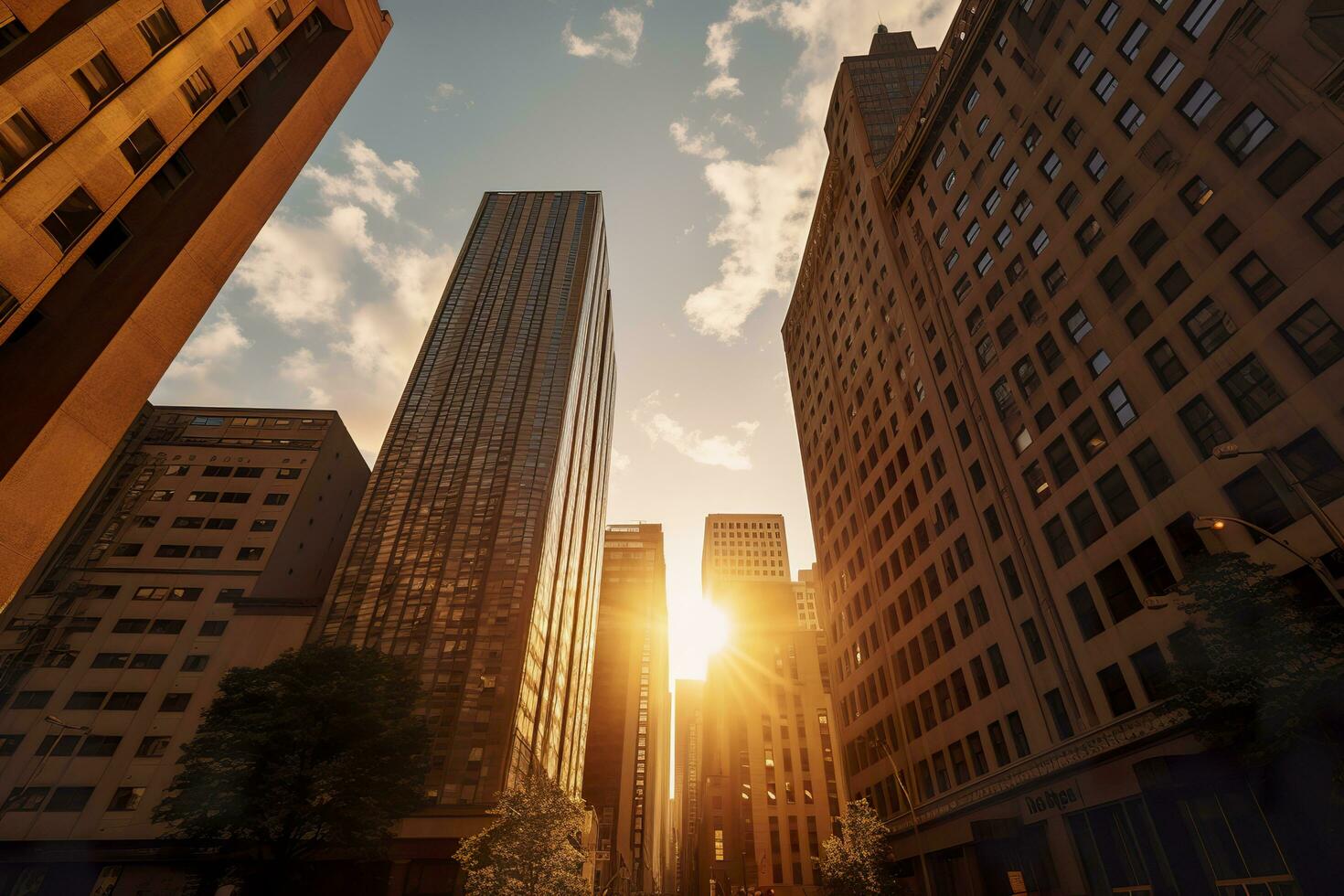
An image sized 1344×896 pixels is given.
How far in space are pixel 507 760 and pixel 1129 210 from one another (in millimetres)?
61569

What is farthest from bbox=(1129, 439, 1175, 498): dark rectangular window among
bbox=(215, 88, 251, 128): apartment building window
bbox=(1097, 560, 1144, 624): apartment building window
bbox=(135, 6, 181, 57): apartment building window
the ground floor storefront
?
bbox=(215, 88, 251, 128): apartment building window

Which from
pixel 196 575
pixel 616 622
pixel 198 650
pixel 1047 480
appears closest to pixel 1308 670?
pixel 1047 480

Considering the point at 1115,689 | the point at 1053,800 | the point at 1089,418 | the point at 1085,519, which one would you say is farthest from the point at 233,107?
the point at 1053,800

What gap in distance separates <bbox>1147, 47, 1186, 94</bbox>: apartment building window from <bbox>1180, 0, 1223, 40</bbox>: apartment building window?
95 centimetres

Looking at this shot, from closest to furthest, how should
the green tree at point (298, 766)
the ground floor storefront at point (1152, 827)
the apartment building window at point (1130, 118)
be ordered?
the ground floor storefront at point (1152, 827)
the apartment building window at point (1130, 118)
the green tree at point (298, 766)

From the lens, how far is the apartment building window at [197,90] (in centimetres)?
2138

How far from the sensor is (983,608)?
121ft

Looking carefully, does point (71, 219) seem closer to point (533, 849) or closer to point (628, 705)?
point (533, 849)

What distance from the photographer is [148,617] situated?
209ft

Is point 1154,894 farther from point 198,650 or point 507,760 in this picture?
point 198,650

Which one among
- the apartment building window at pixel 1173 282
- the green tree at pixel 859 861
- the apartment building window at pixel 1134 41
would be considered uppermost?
the apartment building window at pixel 1134 41

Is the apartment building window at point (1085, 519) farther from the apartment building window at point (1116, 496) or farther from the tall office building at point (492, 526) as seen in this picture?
the tall office building at point (492, 526)

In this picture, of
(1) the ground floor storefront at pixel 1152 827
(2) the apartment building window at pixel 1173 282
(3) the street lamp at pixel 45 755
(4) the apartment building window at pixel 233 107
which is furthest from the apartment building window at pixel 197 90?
(3) the street lamp at pixel 45 755

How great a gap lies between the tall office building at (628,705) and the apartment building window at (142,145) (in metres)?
121
